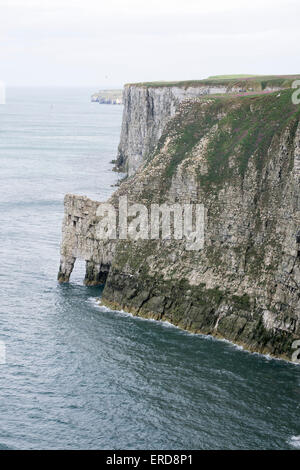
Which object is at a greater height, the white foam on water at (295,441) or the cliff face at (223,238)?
the cliff face at (223,238)

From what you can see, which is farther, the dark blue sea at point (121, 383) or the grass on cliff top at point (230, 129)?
the grass on cliff top at point (230, 129)

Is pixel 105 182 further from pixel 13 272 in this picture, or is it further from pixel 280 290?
pixel 280 290

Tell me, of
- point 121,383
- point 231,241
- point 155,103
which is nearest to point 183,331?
point 231,241

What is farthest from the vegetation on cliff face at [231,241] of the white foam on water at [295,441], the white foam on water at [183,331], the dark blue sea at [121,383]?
the white foam on water at [295,441]

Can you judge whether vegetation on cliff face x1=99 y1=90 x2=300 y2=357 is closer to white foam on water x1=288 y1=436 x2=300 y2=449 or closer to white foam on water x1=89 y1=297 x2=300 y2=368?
white foam on water x1=89 y1=297 x2=300 y2=368

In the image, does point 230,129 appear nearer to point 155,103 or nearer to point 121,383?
point 121,383

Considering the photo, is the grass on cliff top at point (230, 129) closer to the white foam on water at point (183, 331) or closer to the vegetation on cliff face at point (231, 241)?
the vegetation on cliff face at point (231, 241)
